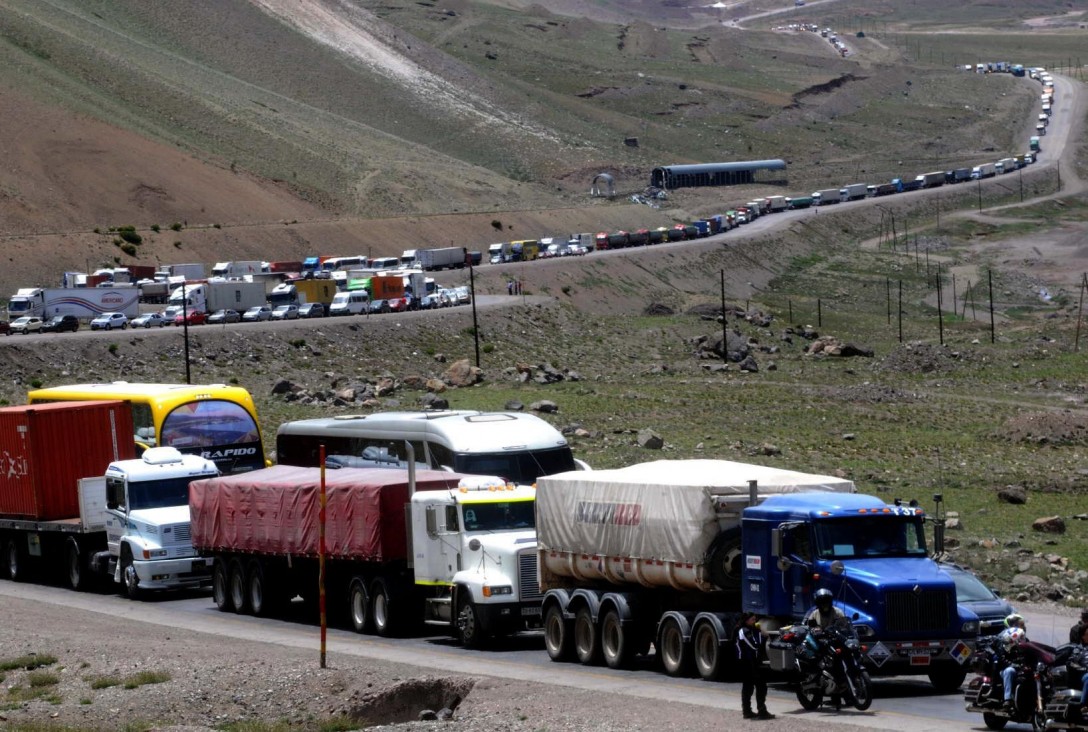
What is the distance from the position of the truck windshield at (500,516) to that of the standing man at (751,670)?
8739 millimetres

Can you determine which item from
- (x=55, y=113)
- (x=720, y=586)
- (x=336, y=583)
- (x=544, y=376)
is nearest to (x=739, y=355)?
(x=544, y=376)

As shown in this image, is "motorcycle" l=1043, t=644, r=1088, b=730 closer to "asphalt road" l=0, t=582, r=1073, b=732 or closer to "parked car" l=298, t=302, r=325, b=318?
"asphalt road" l=0, t=582, r=1073, b=732

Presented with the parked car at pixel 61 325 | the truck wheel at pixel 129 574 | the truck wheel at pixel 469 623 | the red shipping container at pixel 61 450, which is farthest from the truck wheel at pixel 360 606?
the parked car at pixel 61 325

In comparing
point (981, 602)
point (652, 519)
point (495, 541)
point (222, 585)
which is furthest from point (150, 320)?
point (981, 602)

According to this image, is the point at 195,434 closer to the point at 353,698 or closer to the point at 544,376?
the point at 353,698

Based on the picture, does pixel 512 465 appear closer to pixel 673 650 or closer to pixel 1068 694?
pixel 673 650

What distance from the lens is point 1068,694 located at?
702 inches

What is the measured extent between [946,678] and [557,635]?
264 inches

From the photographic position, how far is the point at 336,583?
32406 millimetres

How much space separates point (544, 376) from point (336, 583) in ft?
157

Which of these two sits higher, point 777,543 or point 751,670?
point 777,543

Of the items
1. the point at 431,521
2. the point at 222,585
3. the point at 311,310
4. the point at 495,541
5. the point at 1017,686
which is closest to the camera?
the point at 1017,686

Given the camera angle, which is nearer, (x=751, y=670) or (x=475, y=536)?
(x=751, y=670)

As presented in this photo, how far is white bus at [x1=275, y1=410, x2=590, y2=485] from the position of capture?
3347 centimetres
